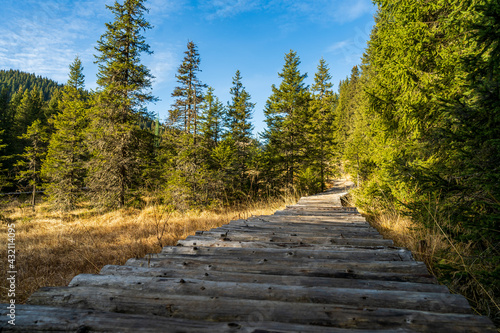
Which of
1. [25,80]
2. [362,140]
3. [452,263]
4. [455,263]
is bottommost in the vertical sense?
[452,263]

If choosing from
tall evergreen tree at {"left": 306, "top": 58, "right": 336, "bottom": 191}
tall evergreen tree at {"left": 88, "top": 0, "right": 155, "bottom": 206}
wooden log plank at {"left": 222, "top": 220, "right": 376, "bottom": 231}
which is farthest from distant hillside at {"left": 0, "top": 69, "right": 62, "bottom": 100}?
wooden log plank at {"left": 222, "top": 220, "right": 376, "bottom": 231}

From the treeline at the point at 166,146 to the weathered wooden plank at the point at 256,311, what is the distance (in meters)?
7.62

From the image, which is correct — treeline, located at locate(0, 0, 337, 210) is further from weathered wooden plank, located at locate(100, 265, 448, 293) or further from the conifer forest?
weathered wooden plank, located at locate(100, 265, 448, 293)

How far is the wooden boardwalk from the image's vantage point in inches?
54.2

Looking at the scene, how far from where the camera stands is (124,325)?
1357mm

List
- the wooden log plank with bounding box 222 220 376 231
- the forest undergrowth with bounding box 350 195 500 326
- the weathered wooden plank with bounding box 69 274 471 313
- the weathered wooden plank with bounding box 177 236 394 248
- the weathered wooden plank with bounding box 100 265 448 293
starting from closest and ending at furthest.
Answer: the weathered wooden plank with bounding box 69 274 471 313 < the weathered wooden plank with bounding box 100 265 448 293 < the forest undergrowth with bounding box 350 195 500 326 < the weathered wooden plank with bounding box 177 236 394 248 < the wooden log plank with bounding box 222 220 376 231

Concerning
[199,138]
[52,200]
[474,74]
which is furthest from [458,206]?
[52,200]

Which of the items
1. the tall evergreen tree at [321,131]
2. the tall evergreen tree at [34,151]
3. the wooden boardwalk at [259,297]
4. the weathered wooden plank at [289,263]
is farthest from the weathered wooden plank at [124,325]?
the tall evergreen tree at [34,151]

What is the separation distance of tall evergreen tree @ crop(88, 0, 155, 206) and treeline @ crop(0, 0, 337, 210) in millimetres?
61

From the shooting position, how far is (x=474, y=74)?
319 centimetres

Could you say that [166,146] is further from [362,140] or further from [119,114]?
[362,140]

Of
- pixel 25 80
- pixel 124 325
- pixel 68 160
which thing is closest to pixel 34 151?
pixel 68 160

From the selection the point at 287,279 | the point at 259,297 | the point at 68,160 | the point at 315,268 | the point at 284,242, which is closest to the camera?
Result: the point at 259,297

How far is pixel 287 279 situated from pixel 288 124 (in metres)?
16.0
